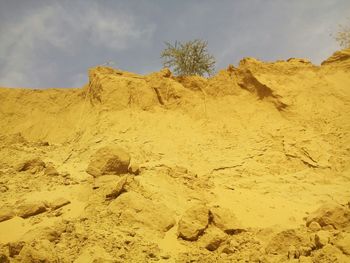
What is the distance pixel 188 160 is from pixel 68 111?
13.8 ft

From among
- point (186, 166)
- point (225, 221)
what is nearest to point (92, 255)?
point (225, 221)

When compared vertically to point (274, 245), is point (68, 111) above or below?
above

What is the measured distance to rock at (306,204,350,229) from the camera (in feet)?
16.0

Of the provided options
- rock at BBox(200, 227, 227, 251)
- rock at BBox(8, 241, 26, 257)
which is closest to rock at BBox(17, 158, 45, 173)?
rock at BBox(8, 241, 26, 257)

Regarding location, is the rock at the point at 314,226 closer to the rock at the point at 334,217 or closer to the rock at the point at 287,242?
the rock at the point at 334,217

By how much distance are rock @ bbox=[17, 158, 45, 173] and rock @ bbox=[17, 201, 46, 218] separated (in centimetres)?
143

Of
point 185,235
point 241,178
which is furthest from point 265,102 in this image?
point 185,235

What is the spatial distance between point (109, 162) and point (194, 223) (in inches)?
75.7

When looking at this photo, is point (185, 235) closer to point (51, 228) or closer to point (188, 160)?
point (51, 228)

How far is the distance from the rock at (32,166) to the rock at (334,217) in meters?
4.85

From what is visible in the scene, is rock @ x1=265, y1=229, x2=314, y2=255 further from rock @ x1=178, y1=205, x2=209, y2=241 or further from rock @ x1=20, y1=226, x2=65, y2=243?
rock @ x1=20, y1=226, x2=65, y2=243

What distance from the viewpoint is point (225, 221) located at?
5312 millimetres

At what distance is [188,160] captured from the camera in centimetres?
801

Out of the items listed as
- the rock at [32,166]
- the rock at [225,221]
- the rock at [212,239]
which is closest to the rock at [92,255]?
the rock at [212,239]
